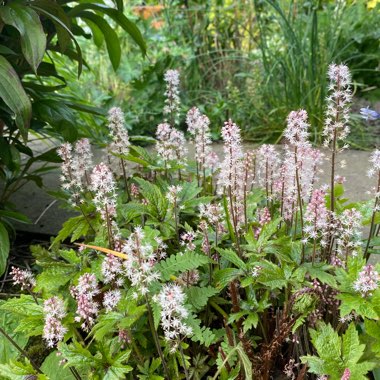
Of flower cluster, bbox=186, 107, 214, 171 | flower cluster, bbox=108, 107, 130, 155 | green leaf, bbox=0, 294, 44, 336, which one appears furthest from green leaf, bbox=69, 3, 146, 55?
green leaf, bbox=0, 294, 44, 336

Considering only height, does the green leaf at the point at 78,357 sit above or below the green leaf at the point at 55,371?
above

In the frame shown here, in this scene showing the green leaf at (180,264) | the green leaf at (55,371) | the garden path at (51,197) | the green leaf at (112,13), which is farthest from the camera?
the garden path at (51,197)

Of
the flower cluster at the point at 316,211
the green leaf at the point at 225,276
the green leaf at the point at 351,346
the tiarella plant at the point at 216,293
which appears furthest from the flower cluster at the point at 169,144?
the green leaf at the point at 351,346

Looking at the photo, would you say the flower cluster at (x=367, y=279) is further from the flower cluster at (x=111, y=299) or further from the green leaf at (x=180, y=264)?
the flower cluster at (x=111, y=299)

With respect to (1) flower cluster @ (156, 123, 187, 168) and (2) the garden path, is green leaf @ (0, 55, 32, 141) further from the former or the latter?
(2) the garden path

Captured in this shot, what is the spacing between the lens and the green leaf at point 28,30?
167 centimetres

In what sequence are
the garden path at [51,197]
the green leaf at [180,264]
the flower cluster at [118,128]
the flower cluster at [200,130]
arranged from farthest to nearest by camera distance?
the garden path at [51,197] < the flower cluster at [118,128] < the flower cluster at [200,130] < the green leaf at [180,264]

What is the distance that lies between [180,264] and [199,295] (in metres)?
0.12

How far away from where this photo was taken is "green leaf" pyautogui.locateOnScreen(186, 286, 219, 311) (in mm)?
1316

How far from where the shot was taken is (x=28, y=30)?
1.70 meters

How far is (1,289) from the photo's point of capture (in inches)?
82.3

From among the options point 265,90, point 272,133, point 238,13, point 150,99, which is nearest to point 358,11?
point 238,13

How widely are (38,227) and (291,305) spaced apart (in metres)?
1.75

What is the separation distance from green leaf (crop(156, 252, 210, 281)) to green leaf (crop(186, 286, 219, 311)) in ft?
0.33
